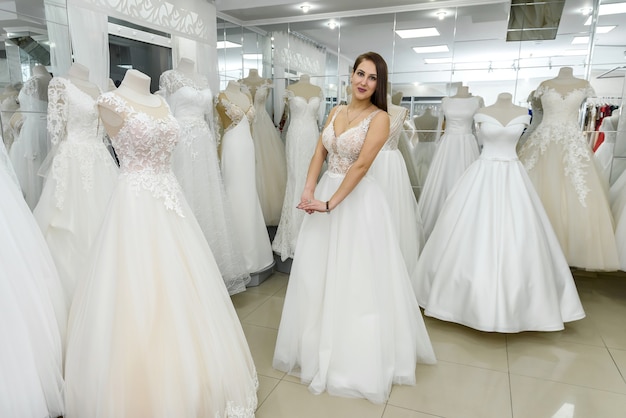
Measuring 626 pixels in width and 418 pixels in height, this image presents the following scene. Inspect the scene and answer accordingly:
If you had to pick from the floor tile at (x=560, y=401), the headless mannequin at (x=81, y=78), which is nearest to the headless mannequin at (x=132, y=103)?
the headless mannequin at (x=81, y=78)

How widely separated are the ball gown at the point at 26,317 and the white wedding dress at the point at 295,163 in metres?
2.11

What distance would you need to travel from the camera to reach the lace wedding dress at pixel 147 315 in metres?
1.67

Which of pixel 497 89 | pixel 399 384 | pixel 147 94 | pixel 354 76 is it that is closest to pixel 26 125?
pixel 147 94

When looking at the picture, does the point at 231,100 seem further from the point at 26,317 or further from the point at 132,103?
the point at 26,317

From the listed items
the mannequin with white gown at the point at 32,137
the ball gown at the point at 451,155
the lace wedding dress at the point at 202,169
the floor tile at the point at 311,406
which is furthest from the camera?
the ball gown at the point at 451,155

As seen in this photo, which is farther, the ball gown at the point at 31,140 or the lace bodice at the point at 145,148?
the ball gown at the point at 31,140

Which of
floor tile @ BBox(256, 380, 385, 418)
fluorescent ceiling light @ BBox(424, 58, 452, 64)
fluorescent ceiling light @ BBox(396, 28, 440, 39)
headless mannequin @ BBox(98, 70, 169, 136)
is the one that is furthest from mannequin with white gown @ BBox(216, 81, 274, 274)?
fluorescent ceiling light @ BBox(424, 58, 452, 64)

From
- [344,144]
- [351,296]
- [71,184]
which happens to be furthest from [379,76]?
[71,184]

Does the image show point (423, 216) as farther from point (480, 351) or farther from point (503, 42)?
point (503, 42)

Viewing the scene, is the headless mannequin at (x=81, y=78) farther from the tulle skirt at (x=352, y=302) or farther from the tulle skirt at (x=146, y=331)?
the tulle skirt at (x=352, y=302)

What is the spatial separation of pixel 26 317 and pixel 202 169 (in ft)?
5.25

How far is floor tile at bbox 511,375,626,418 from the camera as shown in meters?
2.07

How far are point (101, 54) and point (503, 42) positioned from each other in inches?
133

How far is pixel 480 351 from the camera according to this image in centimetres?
265
